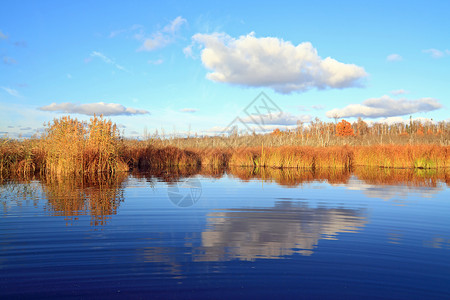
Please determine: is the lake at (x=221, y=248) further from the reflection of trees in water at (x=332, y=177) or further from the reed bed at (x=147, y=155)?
the reed bed at (x=147, y=155)

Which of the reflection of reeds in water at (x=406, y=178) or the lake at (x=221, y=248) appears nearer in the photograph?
the lake at (x=221, y=248)

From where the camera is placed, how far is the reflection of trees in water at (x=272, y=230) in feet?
14.5

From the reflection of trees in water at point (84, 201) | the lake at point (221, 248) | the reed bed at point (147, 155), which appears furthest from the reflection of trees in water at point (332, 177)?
the lake at point (221, 248)

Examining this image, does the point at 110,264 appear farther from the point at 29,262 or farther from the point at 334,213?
the point at 334,213

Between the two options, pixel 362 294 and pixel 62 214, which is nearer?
pixel 362 294

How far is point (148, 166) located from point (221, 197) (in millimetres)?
13906

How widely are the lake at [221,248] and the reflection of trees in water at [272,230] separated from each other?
2 cm

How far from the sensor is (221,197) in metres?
9.30

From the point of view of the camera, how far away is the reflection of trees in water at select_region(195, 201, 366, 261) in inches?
174

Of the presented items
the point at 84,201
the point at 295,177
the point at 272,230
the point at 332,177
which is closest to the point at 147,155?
the point at 295,177

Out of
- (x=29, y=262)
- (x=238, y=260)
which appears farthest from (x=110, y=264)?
(x=238, y=260)

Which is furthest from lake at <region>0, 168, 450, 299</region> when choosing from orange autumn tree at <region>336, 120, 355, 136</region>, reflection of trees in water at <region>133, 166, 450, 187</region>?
orange autumn tree at <region>336, 120, 355, 136</region>

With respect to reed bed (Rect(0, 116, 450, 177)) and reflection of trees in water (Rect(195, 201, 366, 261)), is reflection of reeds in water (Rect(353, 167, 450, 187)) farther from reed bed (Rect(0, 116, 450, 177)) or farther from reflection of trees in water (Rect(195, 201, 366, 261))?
reflection of trees in water (Rect(195, 201, 366, 261))

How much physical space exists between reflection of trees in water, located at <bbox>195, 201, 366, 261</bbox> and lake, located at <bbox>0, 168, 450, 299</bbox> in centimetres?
2
